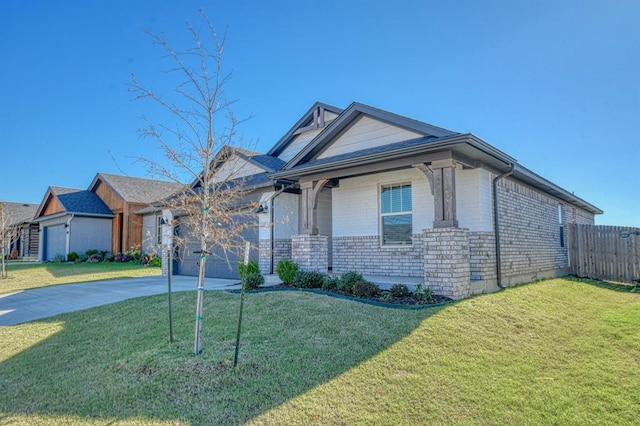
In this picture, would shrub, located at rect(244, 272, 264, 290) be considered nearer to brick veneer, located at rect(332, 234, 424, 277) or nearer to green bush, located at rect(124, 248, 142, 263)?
brick veneer, located at rect(332, 234, 424, 277)

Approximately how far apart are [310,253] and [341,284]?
6.98 ft

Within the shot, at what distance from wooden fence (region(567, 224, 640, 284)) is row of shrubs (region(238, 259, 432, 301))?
31.6ft

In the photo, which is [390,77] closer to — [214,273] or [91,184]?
[214,273]

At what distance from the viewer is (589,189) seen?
722 inches

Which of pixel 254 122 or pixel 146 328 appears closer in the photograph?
pixel 146 328

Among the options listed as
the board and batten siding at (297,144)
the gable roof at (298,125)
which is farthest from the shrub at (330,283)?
the gable roof at (298,125)

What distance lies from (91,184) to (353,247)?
2526 centimetres

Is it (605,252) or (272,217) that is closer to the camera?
(272,217)

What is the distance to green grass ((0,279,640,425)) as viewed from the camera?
3.85 m

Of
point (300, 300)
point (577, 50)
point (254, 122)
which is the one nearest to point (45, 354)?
point (300, 300)

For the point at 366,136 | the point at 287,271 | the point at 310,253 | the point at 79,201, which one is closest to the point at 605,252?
the point at 366,136

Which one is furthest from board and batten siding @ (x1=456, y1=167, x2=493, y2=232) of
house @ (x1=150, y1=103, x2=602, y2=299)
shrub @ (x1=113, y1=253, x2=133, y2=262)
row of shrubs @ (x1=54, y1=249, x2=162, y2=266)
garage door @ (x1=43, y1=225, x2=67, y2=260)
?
garage door @ (x1=43, y1=225, x2=67, y2=260)

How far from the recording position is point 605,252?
13.8m

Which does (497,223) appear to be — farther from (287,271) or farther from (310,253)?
(287,271)
